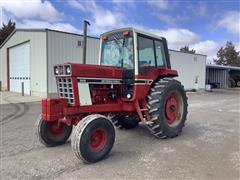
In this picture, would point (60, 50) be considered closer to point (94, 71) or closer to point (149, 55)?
point (149, 55)

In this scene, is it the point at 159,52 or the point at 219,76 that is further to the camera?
the point at 219,76

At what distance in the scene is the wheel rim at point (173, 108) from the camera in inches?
230

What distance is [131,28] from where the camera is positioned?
5.12 metres

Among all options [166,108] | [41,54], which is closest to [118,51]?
[166,108]

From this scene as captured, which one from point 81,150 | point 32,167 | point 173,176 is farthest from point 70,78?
point 173,176

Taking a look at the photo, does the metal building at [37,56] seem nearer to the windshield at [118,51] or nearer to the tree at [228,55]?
the windshield at [118,51]

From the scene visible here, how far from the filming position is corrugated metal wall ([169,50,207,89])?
24.1m

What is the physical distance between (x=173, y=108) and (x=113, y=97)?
1.63 metres

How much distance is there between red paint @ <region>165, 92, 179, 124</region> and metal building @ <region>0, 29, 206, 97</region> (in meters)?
10.1

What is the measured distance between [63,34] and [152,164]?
1255 cm

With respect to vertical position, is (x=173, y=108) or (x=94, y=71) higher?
(x=94, y=71)

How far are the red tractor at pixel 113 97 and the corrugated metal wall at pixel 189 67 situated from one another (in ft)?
59.7

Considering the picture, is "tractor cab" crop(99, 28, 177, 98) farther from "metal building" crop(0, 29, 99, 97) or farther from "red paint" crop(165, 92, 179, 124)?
"metal building" crop(0, 29, 99, 97)

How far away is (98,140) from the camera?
14.3 ft
